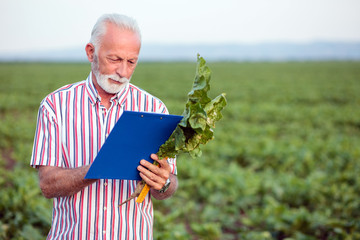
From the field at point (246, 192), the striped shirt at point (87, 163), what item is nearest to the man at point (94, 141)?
the striped shirt at point (87, 163)

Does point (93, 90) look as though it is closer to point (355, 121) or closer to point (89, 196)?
point (89, 196)

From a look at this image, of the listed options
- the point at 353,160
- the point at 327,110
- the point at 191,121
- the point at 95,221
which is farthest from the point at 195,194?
the point at 327,110

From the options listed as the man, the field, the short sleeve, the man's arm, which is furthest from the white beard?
the field

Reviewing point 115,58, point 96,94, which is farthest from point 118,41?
point 96,94

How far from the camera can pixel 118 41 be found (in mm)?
1616

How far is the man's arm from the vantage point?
5.07 feet

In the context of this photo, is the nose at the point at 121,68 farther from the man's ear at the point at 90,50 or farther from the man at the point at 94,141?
the man's ear at the point at 90,50

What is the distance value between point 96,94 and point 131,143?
1.44 feet

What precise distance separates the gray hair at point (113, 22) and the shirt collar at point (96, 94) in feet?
0.66

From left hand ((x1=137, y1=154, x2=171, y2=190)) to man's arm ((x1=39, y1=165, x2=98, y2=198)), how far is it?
0.83 ft

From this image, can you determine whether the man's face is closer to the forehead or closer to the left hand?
the forehead

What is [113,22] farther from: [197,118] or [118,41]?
[197,118]

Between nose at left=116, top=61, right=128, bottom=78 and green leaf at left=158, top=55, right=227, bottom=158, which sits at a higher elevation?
nose at left=116, top=61, right=128, bottom=78

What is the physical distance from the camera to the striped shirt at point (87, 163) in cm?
169
